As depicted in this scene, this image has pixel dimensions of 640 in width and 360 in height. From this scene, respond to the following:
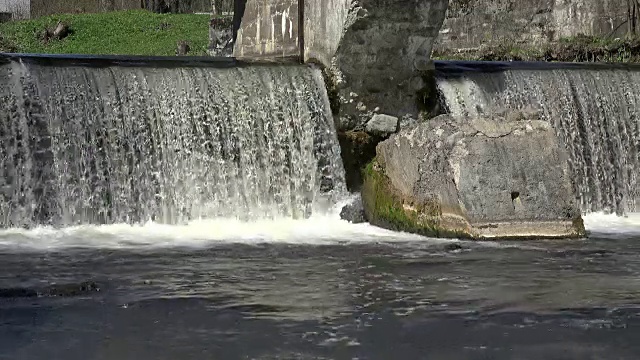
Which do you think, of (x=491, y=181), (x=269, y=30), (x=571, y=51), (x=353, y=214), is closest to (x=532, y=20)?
(x=571, y=51)

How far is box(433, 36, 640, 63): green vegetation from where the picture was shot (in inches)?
712

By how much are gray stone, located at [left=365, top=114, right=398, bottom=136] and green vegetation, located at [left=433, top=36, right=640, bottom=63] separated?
7.21 m

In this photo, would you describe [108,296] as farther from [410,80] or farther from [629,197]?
[629,197]

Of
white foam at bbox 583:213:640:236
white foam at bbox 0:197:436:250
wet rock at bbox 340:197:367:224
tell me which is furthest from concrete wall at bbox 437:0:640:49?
white foam at bbox 0:197:436:250

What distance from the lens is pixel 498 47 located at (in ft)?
68.0

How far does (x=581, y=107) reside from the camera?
12.1m

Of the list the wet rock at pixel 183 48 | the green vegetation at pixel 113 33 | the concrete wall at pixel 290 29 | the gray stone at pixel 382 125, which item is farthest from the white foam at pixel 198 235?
the green vegetation at pixel 113 33

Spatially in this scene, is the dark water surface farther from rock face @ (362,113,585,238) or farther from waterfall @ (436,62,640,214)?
waterfall @ (436,62,640,214)

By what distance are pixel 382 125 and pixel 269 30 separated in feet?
6.90

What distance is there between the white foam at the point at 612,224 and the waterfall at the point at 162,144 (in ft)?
8.36

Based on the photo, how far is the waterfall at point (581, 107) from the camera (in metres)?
11.7

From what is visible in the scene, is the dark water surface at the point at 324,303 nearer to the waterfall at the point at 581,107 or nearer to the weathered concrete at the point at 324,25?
the weathered concrete at the point at 324,25

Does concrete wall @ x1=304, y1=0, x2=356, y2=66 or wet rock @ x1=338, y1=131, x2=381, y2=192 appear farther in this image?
wet rock @ x1=338, y1=131, x2=381, y2=192

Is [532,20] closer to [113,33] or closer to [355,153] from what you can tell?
[355,153]
